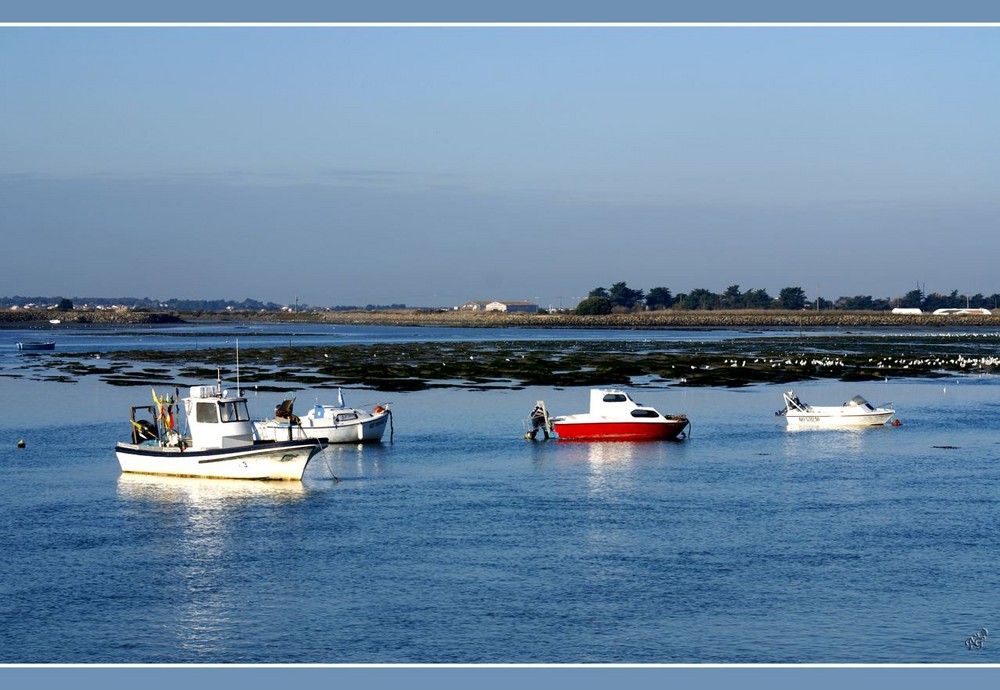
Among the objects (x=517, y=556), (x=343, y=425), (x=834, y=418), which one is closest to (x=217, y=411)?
(x=343, y=425)

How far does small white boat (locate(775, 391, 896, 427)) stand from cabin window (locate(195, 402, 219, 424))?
28.4 metres

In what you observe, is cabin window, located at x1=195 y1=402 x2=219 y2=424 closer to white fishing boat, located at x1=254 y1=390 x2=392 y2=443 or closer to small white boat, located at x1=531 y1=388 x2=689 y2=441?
white fishing boat, located at x1=254 y1=390 x2=392 y2=443

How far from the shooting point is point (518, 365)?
9881 cm

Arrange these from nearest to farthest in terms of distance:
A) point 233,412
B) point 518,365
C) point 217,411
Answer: point 217,411 → point 233,412 → point 518,365

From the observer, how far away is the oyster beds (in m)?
84.5

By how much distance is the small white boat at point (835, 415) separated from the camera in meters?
57.0

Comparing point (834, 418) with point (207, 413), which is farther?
point (834, 418)

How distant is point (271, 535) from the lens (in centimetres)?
3231

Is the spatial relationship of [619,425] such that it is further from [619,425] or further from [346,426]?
[346,426]

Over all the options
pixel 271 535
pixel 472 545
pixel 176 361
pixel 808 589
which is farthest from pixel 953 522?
pixel 176 361

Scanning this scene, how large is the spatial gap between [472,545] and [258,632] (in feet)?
25.9

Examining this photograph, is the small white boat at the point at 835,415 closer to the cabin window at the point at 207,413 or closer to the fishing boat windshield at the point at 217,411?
the fishing boat windshield at the point at 217,411

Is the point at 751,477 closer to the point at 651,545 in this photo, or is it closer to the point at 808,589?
the point at 651,545

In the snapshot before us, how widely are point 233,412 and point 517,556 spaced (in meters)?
15.1
